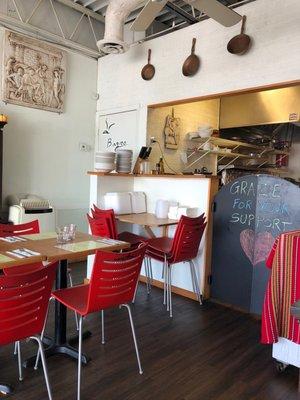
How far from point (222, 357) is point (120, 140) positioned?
11.6 feet

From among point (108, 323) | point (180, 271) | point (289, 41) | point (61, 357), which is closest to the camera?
point (61, 357)

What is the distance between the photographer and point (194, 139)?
550 centimetres

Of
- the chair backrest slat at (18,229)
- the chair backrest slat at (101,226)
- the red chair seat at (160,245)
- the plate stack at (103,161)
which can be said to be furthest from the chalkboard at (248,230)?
the chair backrest slat at (18,229)

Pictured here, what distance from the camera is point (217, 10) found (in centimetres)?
301

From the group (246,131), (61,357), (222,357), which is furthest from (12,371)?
(246,131)

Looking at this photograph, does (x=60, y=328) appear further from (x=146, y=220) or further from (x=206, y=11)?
(x=206, y=11)

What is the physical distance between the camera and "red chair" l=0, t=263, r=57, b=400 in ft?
5.16

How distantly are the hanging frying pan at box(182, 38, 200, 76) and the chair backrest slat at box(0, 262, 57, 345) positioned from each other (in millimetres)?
3248

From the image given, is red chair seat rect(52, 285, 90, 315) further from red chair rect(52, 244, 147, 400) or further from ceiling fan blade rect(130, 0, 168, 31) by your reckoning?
ceiling fan blade rect(130, 0, 168, 31)

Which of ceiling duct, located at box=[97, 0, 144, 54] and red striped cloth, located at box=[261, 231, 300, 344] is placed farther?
ceiling duct, located at box=[97, 0, 144, 54]

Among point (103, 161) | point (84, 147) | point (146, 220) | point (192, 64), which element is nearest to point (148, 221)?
point (146, 220)

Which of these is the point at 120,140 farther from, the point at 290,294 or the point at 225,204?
the point at 290,294

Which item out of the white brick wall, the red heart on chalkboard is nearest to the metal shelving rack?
the white brick wall

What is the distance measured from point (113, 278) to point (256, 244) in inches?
70.5
